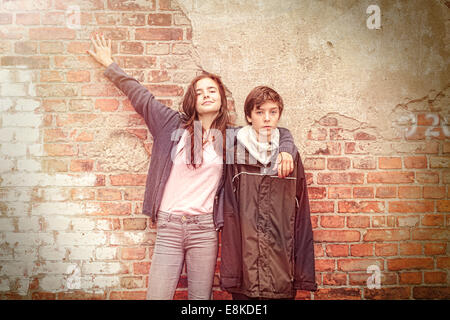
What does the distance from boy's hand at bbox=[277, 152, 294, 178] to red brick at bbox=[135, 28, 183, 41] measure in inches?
44.3

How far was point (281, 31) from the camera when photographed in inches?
83.2

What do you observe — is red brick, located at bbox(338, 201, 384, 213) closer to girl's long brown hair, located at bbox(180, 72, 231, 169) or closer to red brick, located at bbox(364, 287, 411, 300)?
red brick, located at bbox(364, 287, 411, 300)

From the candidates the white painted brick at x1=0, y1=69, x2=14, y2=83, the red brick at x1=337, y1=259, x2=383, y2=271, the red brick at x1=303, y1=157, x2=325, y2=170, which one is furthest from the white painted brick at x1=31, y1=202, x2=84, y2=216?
the red brick at x1=337, y1=259, x2=383, y2=271

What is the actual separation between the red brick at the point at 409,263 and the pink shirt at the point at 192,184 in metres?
1.38

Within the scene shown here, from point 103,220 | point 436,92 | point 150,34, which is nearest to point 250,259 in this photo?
point 103,220

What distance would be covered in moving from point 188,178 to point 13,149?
1.28 m

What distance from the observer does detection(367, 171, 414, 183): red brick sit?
215cm

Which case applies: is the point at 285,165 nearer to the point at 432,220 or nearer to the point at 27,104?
the point at 432,220

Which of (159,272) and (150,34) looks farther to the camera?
(150,34)

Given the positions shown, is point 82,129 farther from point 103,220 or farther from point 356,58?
point 356,58

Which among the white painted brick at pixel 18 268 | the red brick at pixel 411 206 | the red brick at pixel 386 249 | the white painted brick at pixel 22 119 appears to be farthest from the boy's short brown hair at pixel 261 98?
the white painted brick at pixel 18 268

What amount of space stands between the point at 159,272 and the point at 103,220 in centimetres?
61

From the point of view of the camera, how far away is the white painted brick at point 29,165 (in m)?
2.10

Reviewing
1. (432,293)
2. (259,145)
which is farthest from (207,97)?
(432,293)
